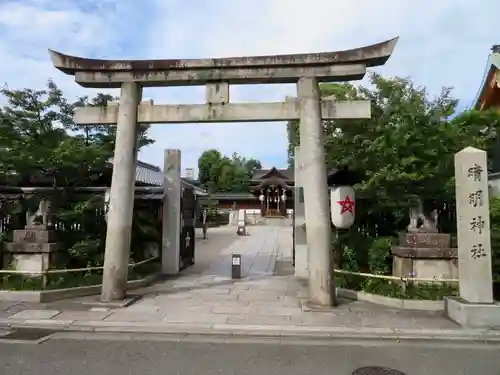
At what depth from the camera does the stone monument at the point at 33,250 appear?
10727 millimetres

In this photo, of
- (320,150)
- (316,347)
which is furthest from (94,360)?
(320,150)

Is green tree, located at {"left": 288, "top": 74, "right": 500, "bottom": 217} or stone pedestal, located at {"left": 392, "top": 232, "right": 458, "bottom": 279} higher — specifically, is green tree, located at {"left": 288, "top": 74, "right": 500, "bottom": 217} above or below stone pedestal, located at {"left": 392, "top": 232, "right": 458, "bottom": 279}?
above

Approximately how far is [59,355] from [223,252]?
50.5 ft

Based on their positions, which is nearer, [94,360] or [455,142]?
[94,360]

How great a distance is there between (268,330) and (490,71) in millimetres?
14853

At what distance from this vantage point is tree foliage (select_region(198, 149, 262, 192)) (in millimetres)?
66500

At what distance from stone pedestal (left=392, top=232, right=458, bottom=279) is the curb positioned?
8.26 feet

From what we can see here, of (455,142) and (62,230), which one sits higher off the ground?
(455,142)

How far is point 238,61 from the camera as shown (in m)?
9.94

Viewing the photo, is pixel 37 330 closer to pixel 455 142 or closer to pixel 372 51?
pixel 372 51

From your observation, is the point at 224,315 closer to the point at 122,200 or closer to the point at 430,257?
the point at 122,200

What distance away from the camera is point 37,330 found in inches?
297

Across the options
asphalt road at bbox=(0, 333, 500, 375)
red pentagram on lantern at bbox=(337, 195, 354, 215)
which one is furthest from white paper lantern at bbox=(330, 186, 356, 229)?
asphalt road at bbox=(0, 333, 500, 375)

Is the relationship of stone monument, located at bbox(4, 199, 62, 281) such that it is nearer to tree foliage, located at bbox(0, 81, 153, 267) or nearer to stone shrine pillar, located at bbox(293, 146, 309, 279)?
tree foliage, located at bbox(0, 81, 153, 267)
